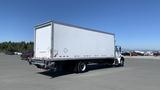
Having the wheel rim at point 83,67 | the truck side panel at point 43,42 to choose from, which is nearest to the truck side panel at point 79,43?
the truck side panel at point 43,42

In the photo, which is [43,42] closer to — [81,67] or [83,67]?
[81,67]

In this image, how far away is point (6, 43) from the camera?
10700 cm

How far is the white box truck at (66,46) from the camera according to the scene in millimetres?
15344

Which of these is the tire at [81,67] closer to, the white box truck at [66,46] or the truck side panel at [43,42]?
the white box truck at [66,46]

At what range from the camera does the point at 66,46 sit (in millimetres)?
16297

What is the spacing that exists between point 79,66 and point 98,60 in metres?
3.41

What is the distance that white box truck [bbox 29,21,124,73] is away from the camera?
50.3 ft

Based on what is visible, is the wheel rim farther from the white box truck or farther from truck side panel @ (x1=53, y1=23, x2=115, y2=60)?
truck side panel @ (x1=53, y1=23, x2=115, y2=60)

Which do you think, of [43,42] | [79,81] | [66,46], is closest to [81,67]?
[66,46]

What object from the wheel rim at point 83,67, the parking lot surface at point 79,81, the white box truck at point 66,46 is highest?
the white box truck at point 66,46

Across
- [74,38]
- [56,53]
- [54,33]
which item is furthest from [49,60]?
[74,38]

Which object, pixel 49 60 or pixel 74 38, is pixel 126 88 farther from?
pixel 74 38

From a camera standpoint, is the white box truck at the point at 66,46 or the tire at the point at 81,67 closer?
the white box truck at the point at 66,46

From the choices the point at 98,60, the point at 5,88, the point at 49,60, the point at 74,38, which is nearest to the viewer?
the point at 5,88
